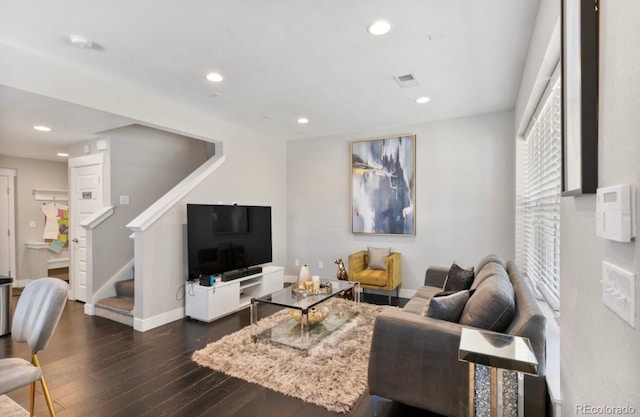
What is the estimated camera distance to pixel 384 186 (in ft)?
16.4

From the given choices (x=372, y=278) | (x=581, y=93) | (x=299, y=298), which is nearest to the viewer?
(x=581, y=93)

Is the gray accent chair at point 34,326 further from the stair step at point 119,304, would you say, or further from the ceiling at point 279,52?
the stair step at point 119,304

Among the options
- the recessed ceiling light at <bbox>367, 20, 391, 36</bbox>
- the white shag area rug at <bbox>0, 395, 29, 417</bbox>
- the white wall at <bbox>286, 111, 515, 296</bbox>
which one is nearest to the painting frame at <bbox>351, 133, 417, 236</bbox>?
the white wall at <bbox>286, 111, 515, 296</bbox>

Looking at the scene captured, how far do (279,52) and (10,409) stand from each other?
3.23 metres

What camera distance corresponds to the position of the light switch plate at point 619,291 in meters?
0.66

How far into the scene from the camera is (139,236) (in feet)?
11.6

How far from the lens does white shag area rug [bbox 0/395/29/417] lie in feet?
6.73

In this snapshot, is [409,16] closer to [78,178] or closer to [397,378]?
[397,378]

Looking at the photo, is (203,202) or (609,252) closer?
(609,252)

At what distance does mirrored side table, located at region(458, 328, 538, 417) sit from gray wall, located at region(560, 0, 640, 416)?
0.54ft

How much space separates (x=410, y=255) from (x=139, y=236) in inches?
145

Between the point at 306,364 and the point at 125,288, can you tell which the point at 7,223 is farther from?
the point at 306,364

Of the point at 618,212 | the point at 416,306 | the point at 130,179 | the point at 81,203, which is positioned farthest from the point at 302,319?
the point at 81,203

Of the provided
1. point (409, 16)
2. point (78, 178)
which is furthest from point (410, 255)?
point (78, 178)
